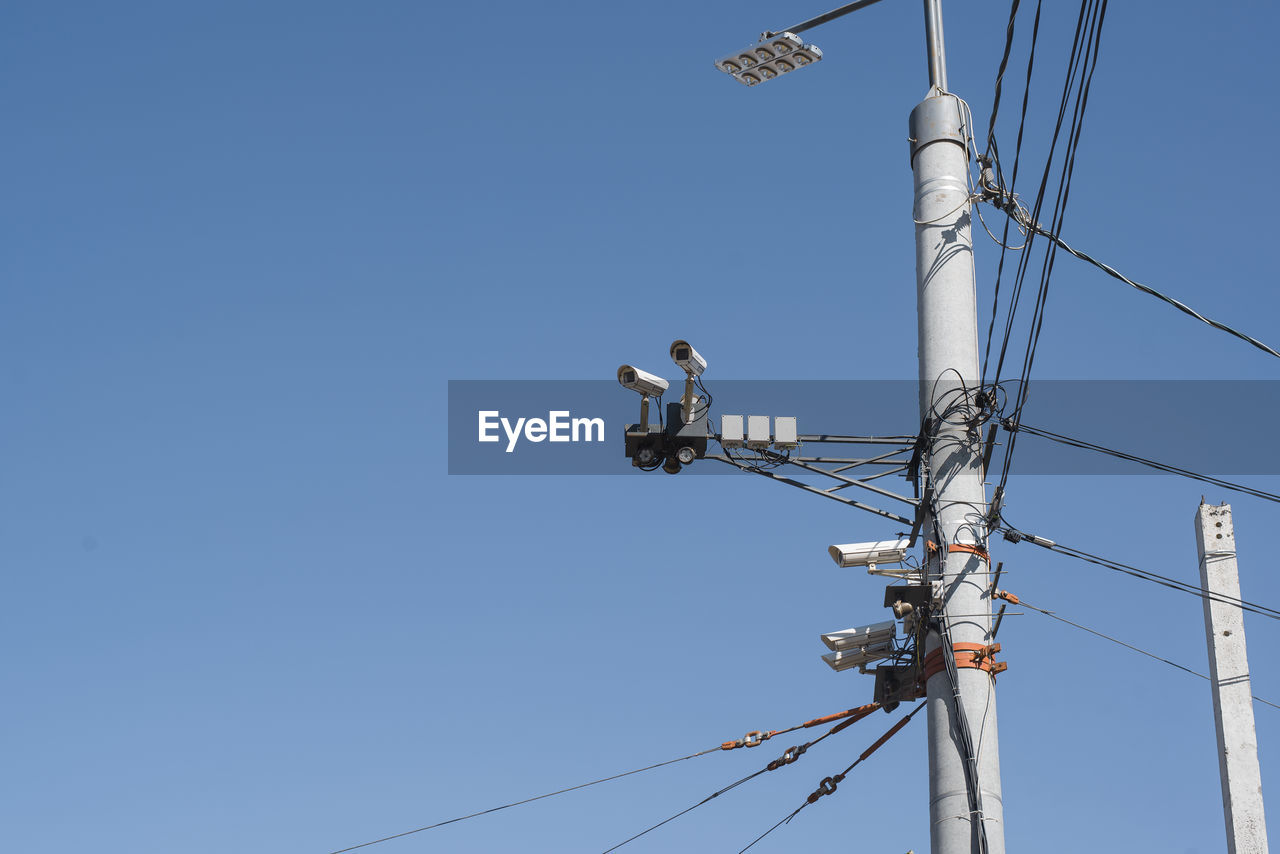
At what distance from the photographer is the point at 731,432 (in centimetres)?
1455

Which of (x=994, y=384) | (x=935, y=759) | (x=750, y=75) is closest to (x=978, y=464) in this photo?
(x=994, y=384)

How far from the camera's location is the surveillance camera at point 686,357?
540 inches

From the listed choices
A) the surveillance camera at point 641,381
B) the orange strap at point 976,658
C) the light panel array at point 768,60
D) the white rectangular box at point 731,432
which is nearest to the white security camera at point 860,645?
the orange strap at point 976,658

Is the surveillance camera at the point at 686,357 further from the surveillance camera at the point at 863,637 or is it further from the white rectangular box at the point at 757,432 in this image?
the surveillance camera at the point at 863,637

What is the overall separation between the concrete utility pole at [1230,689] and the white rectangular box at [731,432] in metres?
4.36

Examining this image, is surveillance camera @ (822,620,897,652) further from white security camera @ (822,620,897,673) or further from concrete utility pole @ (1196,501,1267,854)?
concrete utility pole @ (1196,501,1267,854)

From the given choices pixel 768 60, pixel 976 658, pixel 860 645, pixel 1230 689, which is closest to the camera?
pixel 976 658

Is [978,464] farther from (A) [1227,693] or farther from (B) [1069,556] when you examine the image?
(A) [1227,693]

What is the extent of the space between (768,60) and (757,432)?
145 inches

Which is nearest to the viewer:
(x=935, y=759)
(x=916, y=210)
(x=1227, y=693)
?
(x=935, y=759)

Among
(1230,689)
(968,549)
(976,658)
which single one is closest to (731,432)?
(968,549)

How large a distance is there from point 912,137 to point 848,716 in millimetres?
5522

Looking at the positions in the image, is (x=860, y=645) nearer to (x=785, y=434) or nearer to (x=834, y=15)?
(x=785, y=434)

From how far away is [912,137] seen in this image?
1513 cm
